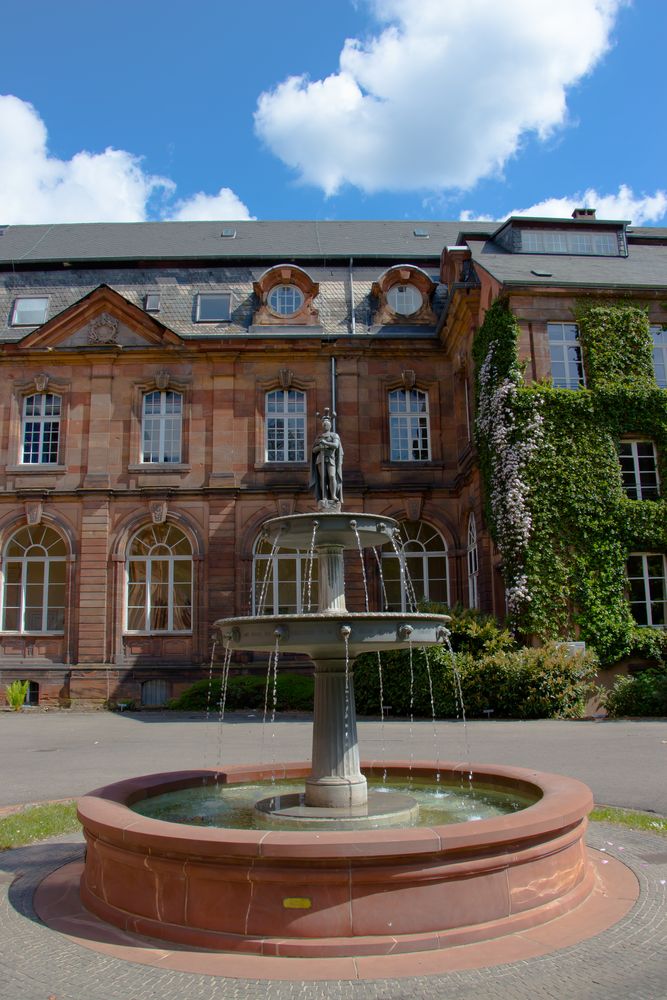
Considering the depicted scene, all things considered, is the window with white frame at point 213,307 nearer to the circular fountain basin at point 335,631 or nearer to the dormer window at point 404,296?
the dormer window at point 404,296

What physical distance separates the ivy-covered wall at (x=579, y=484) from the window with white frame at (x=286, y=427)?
22.4ft

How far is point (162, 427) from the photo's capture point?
26047 millimetres

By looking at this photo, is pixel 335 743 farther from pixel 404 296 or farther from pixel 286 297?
pixel 404 296

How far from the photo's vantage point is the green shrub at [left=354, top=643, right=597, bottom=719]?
1770cm

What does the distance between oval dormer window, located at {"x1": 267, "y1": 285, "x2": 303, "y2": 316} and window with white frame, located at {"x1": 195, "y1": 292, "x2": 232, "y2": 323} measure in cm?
139

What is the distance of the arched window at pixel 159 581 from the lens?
81.8 feet

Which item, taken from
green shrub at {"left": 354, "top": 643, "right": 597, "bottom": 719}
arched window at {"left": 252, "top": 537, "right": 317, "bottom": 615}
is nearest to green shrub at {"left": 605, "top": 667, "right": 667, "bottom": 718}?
green shrub at {"left": 354, "top": 643, "right": 597, "bottom": 719}

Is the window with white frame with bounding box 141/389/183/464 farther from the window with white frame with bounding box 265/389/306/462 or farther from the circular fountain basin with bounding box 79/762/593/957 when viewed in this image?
the circular fountain basin with bounding box 79/762/593/957

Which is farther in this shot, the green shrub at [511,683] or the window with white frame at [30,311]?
the window with white frame at [30,311]

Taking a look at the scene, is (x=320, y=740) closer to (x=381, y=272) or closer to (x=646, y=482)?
(x=646, y=482)

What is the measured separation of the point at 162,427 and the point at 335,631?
2045 centimetres

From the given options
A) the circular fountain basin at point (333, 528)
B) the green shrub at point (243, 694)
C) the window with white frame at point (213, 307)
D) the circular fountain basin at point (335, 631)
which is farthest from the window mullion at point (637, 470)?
the circular fountain basin at point (335, 631)

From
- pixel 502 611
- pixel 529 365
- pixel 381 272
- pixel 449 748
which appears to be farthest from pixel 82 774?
pixel 381 272

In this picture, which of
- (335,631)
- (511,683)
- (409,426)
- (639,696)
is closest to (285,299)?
(409,426)
